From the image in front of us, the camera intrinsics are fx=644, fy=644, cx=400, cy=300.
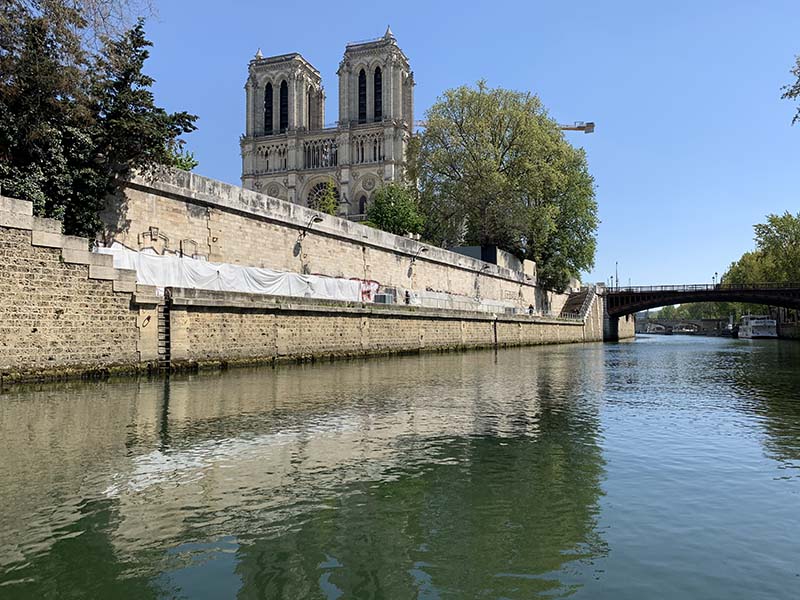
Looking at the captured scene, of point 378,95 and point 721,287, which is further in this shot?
point 378,95

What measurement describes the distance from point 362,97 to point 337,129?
7043 mm

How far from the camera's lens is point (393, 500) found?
598 cm

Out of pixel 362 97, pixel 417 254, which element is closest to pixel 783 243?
pixel 417 254

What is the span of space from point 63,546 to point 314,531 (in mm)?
1833

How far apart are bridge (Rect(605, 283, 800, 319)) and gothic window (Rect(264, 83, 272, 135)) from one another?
66.3 metres

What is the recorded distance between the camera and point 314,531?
16.7 ft

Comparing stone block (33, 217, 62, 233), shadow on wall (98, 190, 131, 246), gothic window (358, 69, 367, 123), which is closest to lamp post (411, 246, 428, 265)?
shadow on wall (98, 190, 131, 246)

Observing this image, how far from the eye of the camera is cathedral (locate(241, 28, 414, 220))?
344ft

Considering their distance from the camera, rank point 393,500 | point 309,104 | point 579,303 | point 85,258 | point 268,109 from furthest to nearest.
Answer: point 309,104, point 268,109, point 579,303, point 85,258, point 393,500

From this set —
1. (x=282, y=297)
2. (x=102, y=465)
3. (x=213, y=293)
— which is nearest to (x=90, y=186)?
(x=213, y=293)

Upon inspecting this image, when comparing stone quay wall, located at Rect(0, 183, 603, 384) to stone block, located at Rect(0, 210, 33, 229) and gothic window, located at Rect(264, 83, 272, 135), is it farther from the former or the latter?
gothic window, located at Rect(264, 83, 272, 135)

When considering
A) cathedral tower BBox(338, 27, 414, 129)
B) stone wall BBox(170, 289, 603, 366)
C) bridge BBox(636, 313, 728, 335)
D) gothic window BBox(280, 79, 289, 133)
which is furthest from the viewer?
bridge BBox(636, 313, 728, 335)

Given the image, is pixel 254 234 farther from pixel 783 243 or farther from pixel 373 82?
pixel 373 82

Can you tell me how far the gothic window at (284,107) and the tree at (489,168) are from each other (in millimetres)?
63895
